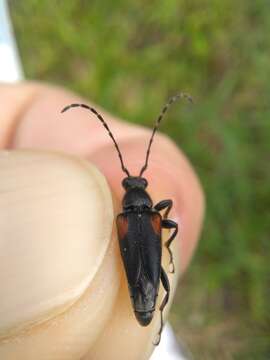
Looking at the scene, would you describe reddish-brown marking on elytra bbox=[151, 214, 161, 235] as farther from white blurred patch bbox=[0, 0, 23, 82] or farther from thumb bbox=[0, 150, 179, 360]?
white blurred patch bbox=[0, 0, 23, 82]

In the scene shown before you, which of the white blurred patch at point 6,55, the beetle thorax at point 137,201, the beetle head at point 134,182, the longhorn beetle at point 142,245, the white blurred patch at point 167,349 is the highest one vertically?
the white blurred patch at point 6,55

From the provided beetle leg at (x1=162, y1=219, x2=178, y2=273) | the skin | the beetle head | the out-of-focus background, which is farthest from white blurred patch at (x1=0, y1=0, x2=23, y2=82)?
beetle leg at (x1=162, y1=219, x2=178, y2=273)

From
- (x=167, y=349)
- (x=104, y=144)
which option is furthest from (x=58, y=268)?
(x=167, y=349)

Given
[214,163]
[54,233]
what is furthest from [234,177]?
[54,233]

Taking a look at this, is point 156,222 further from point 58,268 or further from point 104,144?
point 104,144

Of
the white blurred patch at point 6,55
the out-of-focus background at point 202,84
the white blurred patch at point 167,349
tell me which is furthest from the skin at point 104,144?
the out-of-focus background at point 202,84

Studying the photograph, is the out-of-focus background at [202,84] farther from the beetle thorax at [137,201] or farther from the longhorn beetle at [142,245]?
the beetle thorax at [137,201]

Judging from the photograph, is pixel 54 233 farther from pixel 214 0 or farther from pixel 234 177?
pixel 214 0
